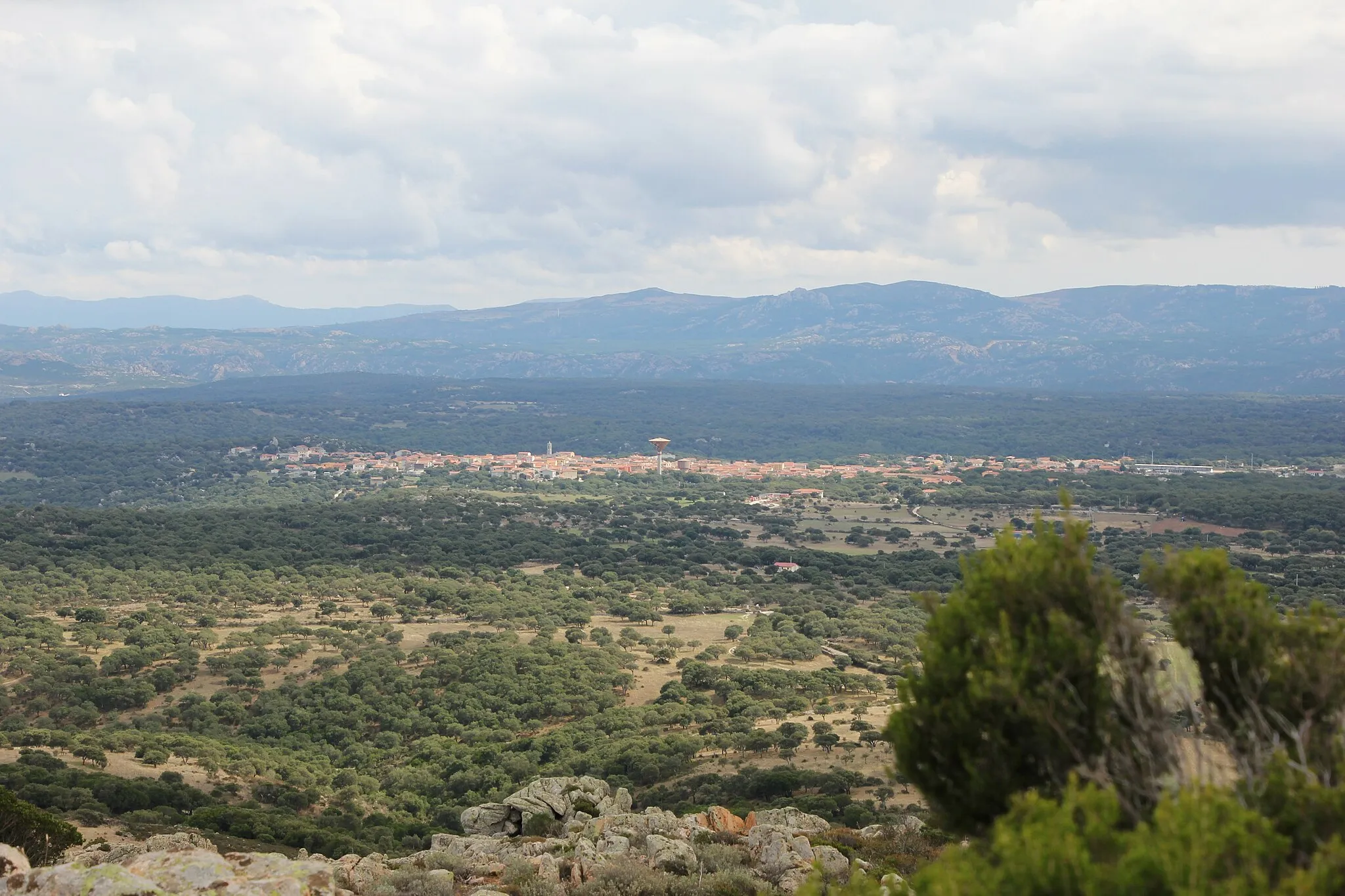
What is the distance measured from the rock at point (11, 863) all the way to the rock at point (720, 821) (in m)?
10.0

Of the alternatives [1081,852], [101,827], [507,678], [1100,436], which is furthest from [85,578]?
[1100,436]

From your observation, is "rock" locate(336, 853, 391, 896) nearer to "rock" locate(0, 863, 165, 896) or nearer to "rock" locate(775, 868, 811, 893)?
"rock" locate(0, 863, 165, 896)

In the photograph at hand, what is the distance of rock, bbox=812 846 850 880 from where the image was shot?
601 inches

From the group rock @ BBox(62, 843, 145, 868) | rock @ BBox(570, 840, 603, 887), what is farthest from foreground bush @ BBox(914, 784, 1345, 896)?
rock @ BBox(62, 843, 145, 868)

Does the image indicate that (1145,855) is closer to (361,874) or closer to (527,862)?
(527,862)

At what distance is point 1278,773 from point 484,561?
220 feet

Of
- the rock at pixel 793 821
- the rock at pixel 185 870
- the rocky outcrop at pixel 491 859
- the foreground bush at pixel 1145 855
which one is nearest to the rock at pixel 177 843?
the rocky outcrop at pixel 491 859

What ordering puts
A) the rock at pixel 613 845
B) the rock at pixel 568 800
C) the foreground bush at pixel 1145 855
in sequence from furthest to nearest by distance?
1. the rock at pixel 568 800
2. the rock at pixel 613 845
3. the foreground bush at pixel 1145 855

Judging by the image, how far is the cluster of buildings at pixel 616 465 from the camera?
449 feet

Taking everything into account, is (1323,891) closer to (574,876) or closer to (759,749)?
(574,876)

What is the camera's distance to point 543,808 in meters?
21.1

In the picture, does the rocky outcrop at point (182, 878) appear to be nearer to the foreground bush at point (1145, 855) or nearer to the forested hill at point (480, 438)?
the foreground bush at point (1145, 855)

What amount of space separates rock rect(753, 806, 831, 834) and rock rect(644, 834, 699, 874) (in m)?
2.96

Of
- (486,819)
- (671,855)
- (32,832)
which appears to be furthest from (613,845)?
(32,832)
